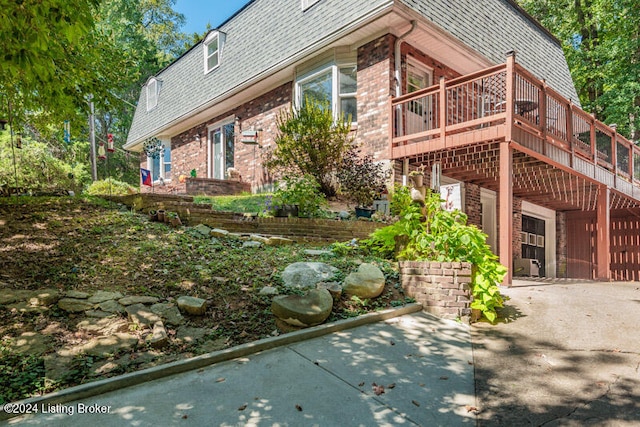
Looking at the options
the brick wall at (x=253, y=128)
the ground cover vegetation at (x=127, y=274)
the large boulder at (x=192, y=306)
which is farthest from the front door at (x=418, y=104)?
the large boulder at (x=192, y=306)

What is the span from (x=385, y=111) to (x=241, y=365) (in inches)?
285

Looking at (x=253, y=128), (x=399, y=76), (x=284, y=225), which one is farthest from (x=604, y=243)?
(x=253, y=128)

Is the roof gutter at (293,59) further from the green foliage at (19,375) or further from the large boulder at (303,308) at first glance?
the green foliage at (19,375)

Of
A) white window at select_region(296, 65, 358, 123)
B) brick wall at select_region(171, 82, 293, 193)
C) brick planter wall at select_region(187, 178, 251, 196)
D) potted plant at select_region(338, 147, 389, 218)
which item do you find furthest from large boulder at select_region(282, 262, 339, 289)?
brick planter wall at select_region(187, 178, 251, 196)

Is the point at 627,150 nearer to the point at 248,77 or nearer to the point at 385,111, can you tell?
the point at 385,111

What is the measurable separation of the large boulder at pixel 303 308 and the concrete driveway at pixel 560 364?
1.47 m

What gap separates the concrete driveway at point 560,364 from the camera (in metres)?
2.52

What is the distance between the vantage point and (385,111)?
9008mm

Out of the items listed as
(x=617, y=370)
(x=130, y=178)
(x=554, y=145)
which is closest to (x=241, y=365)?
(x=617, y=370)

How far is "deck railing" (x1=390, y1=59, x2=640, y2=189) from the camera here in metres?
6.91

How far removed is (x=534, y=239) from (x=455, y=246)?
10857 mm

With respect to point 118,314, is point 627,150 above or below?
above

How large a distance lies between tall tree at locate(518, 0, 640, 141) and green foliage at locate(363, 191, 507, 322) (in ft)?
53.9

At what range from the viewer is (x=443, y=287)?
178 inches
